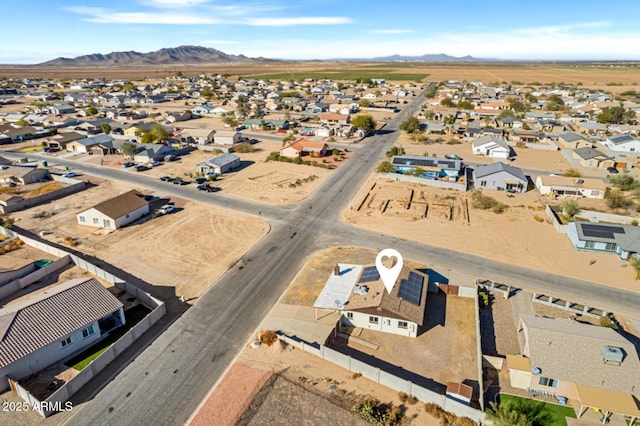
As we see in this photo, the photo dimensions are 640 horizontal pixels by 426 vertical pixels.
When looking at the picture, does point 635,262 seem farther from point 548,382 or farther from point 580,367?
point 548,382

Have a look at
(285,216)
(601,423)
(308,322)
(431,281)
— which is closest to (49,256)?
(285,216)

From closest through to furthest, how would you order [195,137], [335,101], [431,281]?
[431,281]
[195,137]
[335,101]

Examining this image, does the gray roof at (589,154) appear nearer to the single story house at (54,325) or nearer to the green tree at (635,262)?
the green tree at (635,262)

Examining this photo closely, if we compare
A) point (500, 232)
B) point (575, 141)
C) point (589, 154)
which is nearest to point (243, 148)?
point (500, 232)

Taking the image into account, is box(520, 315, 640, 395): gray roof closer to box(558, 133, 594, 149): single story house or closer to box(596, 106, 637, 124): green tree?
box(558, 133, 594, 149): single story house

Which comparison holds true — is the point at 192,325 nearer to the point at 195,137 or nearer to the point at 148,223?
the point at 148,223

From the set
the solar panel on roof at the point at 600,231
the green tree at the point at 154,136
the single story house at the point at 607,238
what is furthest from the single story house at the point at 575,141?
the green tree at the point at 154,136

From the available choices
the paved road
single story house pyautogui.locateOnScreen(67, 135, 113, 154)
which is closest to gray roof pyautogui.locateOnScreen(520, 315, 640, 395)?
the paved road

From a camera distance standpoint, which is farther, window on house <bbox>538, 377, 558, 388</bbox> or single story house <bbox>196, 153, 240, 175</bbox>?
single story house <bbox>196, 153, 240, 175</bbox>
